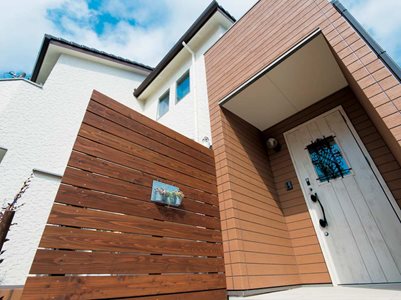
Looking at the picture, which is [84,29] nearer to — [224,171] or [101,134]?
[101,134]

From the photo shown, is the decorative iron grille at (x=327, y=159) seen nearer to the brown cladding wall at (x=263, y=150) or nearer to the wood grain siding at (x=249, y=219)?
the brown cladding wall at (x=263, y=150)

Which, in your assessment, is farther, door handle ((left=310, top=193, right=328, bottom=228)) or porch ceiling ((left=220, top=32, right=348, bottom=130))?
door handle ((left=310, top=193, right=328, bottom=228))

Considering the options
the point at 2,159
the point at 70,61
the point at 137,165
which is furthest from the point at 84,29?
the point at 137,165

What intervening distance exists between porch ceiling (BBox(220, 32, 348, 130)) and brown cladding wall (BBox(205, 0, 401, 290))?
146 mm

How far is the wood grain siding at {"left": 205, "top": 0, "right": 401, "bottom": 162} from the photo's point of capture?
5.56ft

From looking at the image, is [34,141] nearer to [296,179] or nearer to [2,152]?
[2,152]

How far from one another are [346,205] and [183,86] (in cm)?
429

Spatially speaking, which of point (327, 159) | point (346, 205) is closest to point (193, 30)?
point (327, 159)

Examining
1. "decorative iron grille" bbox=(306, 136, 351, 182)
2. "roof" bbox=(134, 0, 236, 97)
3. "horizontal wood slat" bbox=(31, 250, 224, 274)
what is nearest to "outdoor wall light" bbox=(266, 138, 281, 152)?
"decorative iron grille" bbox=(306, 136, 351, 182)

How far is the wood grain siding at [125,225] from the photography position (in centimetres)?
142

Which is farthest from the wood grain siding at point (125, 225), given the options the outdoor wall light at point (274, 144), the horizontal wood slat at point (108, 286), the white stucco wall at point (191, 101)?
the outdoor wall light at point (274, 144)

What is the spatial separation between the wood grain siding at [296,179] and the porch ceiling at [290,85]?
7.5 inches

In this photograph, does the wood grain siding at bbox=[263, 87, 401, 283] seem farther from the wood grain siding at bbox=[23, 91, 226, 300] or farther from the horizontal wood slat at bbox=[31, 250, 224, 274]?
the horizontal wood slat at bbox=[31, 250, 224, 274]

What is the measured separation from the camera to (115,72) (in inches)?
283
